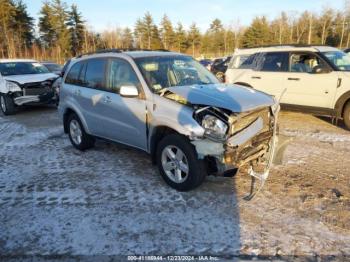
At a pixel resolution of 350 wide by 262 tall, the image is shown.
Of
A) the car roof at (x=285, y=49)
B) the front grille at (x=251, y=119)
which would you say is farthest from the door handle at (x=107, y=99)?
Result: the car roof at (x=285, y=49)

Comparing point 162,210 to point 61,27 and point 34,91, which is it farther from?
point 61,27

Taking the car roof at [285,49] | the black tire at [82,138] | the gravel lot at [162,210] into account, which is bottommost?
the gravel lot at [162,210]

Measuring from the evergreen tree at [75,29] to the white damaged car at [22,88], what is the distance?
50.2 m

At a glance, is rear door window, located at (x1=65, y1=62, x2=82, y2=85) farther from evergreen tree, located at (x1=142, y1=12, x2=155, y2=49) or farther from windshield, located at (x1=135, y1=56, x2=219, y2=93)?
evergreen tree, located at (x1=142, y1=12, x2=155, y2=49)

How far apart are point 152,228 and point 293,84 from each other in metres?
6.11

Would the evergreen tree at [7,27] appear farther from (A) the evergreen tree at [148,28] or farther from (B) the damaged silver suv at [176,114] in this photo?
(B) the damaged silver suv at [176,114]

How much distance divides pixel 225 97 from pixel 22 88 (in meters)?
8.96

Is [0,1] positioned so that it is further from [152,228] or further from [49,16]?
[152,228]

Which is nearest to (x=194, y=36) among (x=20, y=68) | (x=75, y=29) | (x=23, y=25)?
(x=75, y=29)

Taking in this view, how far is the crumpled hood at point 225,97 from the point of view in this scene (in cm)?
405

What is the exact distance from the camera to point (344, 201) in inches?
159

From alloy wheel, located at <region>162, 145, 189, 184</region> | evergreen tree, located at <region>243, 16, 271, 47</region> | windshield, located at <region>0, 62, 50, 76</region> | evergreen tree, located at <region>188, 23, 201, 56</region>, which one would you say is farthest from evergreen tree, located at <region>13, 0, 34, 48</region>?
alloy wheel, located at <region>162, 145, 189, 184</region>

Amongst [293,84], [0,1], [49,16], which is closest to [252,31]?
[49,16]

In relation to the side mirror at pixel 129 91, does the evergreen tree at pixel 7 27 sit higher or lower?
higher
